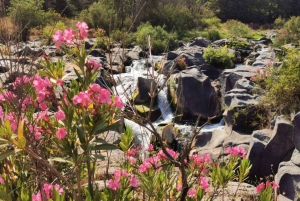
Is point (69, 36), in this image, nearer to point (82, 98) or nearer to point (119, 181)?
point (82, 98)

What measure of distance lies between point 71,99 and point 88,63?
0.65 ft

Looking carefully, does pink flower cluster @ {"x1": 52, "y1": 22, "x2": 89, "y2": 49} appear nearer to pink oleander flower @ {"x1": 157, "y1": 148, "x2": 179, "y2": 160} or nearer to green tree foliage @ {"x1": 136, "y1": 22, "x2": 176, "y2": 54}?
pink oleander flower @ {"x1": 157, "y1": 148, "x2": 179, "y2": 160}

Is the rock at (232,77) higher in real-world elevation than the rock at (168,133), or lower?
higher

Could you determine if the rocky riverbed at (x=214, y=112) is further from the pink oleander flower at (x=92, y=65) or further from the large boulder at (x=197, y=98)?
the pink oleander flower at (x=92, y=65)

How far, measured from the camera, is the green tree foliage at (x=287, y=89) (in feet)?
18.7

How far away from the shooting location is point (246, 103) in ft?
21.6

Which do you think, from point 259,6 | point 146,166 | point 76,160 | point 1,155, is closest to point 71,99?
point 76,160

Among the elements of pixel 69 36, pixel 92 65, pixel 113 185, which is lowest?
pixel 113 185

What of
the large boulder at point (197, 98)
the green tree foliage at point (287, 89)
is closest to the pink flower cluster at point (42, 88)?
the green tree foliage at point (287, 89)

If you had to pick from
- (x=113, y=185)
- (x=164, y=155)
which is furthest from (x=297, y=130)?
(x=113, y=185)

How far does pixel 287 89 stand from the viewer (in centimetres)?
574

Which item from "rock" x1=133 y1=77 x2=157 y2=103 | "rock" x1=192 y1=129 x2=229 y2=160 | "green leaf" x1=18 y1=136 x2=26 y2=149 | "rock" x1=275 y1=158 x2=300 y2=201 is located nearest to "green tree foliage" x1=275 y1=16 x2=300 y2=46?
"rock" x1=133 y1=77 x2=157 y2=103

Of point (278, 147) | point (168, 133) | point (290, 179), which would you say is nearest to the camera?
point (290, 179)

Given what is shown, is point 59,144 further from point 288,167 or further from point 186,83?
point 186,83
